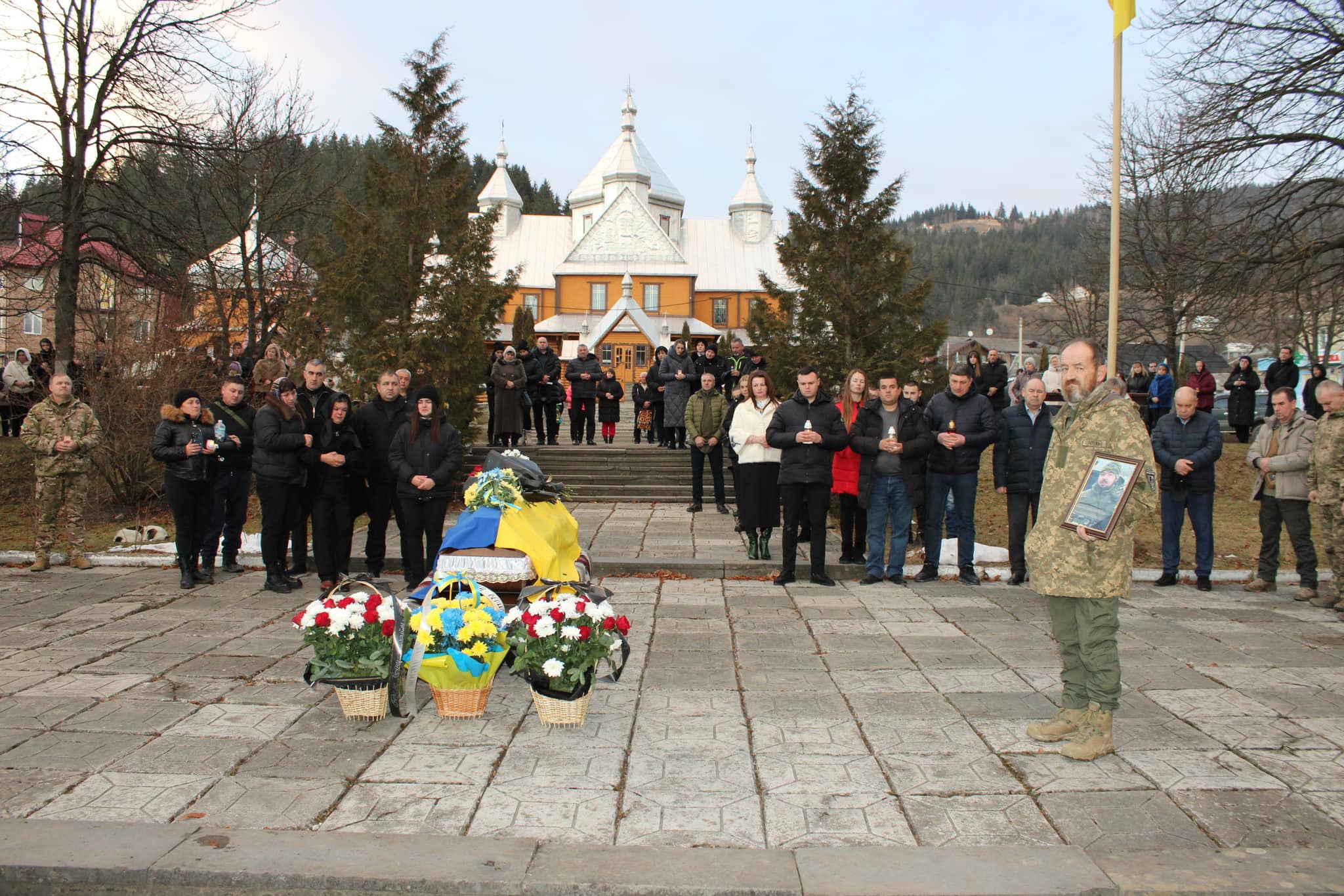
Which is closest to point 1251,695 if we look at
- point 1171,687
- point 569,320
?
point 1171,687

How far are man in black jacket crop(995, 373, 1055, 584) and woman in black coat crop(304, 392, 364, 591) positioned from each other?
20.6 ft

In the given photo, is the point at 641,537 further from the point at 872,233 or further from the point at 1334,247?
the point at 1334,247

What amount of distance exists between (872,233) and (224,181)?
14.2m

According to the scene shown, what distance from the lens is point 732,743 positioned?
5.21m

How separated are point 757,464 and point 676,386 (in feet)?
22.8

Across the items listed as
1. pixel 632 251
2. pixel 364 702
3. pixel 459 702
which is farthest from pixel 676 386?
pixel 632 251

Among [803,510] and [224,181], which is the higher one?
[224,181]

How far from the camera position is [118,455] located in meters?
14.8

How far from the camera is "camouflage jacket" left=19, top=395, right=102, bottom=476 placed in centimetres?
994

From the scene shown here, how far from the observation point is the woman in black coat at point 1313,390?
1986 cm

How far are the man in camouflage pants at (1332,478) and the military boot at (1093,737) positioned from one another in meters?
5.18

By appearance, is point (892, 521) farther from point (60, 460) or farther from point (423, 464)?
point (60, 460)

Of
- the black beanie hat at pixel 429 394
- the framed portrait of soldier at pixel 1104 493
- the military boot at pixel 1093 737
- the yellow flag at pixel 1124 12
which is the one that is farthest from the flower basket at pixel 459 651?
the yellow flag at pixel 1124 12

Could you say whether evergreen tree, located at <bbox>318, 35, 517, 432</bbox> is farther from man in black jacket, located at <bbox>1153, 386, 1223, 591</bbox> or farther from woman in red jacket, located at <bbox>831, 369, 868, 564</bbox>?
man in black jacket, located at <bbox>1153, 386, 1223, 591</bbox>
